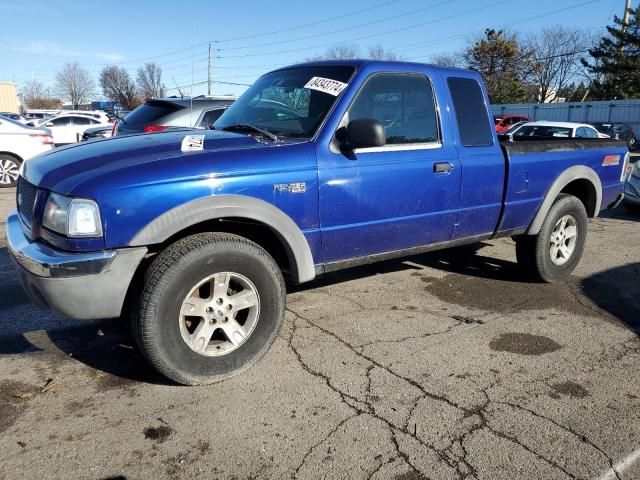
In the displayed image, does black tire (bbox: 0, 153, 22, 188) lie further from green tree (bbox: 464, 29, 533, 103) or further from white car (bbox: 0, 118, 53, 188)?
green tree (bbox: 464, 29, 533, 103)

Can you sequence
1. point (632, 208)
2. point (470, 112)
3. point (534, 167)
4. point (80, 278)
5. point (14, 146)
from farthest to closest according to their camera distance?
point (14, 146) → point (632, 208) → point (534, 167) → point (470, 112) → point (80, 278)

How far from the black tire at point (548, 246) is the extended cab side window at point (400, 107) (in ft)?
5.73

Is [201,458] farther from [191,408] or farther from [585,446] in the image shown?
[585,446]

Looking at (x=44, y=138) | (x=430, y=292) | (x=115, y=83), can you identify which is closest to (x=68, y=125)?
(x=44, y=138)

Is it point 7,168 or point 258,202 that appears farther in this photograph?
point 7,168

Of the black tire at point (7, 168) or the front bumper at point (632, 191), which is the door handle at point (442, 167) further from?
the black tire at point (7, 168)

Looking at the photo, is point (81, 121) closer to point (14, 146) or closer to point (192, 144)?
point (14, 146)

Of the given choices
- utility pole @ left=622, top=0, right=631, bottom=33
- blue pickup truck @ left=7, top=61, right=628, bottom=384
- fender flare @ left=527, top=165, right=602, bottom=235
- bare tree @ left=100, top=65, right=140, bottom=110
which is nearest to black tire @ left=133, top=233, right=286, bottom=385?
blue pickup truck @ left=7, top=61, right=628, bottom=384

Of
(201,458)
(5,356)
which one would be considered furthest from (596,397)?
(5,356)

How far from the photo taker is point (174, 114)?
28.1 ft

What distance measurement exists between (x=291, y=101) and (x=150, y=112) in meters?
5.77

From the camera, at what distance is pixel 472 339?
3918 millimetres

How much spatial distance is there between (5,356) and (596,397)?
3.76m

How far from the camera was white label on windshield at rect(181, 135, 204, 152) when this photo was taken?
3148 mm
